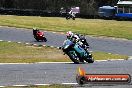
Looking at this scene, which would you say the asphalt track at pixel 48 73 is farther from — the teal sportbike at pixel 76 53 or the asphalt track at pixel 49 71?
the teal sportbike at pixel 76 53

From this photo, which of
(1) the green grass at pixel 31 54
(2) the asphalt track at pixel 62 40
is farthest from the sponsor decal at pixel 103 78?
(2) the asphalt track at pixel 62 40

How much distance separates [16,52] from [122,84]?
13.7 meters

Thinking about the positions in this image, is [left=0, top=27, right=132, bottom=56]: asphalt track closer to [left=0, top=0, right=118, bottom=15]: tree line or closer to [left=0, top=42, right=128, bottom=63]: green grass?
[left=0, top=42, right=128, bottom=63]: green grass

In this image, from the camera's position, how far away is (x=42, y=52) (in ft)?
84.8

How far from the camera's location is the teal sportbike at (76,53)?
20.3 metres

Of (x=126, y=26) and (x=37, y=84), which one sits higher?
(x=37, y=84)

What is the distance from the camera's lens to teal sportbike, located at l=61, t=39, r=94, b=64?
20266mm

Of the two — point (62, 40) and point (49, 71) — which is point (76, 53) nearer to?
point (49, 71)

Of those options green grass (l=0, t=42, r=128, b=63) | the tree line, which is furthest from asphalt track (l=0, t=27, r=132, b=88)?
the tree line

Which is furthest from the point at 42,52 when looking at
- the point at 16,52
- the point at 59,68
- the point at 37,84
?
the point at 37,84

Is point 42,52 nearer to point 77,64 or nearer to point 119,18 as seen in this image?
point 77,64

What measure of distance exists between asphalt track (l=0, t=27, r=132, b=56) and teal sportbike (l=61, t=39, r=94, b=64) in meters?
7.03

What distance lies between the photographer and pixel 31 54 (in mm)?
24625

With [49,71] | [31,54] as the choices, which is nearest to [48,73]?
[49,71]
